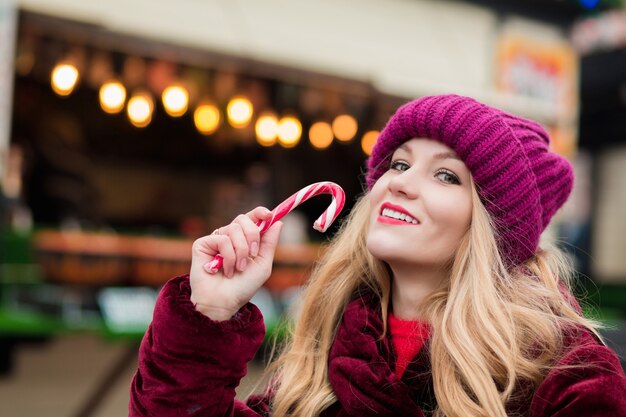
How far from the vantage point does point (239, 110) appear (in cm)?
1171

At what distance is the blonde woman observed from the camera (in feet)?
7.59

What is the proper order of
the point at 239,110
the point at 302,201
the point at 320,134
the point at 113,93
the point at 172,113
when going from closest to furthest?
the point at 302,201
the point at 113,93
the point at 172,113
the point at 239,110
the point at 320,134

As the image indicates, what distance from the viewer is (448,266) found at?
2.60m

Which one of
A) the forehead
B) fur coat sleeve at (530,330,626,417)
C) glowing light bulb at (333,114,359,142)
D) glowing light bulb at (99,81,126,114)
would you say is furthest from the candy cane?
glowing light bulb at (333,114,359,142)

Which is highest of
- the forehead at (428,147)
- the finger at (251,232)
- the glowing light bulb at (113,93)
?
the glowing light bulb at (113,93)

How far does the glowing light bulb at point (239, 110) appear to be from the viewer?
11.6m

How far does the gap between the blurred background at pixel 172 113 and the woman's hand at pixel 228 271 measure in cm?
319

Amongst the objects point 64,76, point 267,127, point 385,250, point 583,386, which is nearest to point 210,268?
point 385,250

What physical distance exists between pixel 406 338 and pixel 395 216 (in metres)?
0.37

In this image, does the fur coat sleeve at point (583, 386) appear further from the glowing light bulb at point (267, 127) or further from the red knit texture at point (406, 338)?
the glowing light bulb at point (267, 127)

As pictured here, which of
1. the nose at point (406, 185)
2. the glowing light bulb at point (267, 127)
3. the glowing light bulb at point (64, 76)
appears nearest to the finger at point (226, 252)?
the nose at point (406, 185)

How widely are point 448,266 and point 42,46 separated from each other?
786 cm

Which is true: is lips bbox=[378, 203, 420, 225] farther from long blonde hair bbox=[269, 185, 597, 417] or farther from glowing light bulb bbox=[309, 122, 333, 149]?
glowing light bulb bbox=[309, 122, 333, 149]

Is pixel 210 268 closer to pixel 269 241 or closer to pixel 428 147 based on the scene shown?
pixel 269 241
